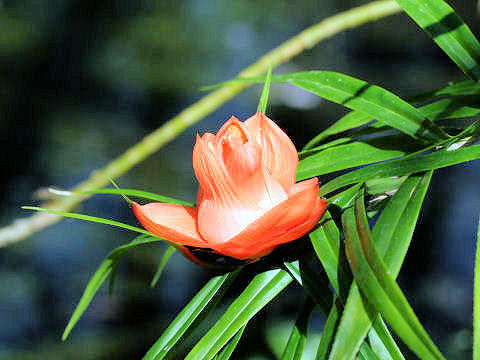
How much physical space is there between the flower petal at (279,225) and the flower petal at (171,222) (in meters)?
0.01

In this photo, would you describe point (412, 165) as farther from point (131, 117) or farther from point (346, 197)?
point (131, 117)

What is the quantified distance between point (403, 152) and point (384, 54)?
2.16 feet

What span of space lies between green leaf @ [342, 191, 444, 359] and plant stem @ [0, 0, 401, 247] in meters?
0.39

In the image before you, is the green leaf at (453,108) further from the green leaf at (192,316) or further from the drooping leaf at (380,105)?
the green leaf at (192,316)

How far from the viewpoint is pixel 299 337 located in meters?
0.20

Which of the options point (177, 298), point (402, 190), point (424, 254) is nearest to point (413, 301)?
point (424, 254)

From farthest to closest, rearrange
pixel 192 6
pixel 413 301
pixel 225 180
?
pixel 192 6
pixel 413 301
pixel 225 180

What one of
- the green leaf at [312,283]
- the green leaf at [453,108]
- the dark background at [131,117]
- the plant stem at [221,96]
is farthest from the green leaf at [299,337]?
the dark background at [131,117]

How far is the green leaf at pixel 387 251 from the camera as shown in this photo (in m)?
0.14

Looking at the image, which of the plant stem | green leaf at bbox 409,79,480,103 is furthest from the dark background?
green leaf at bbox 409,79,480,103

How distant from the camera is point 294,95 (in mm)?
852

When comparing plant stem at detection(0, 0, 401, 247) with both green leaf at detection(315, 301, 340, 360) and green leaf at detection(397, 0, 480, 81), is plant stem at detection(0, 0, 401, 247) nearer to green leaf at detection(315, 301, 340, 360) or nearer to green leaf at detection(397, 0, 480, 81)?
green leaf at detection(397, 0, 480, 81)

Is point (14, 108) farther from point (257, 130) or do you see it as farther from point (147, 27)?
point (257, 130)

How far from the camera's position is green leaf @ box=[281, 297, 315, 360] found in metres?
0.20
